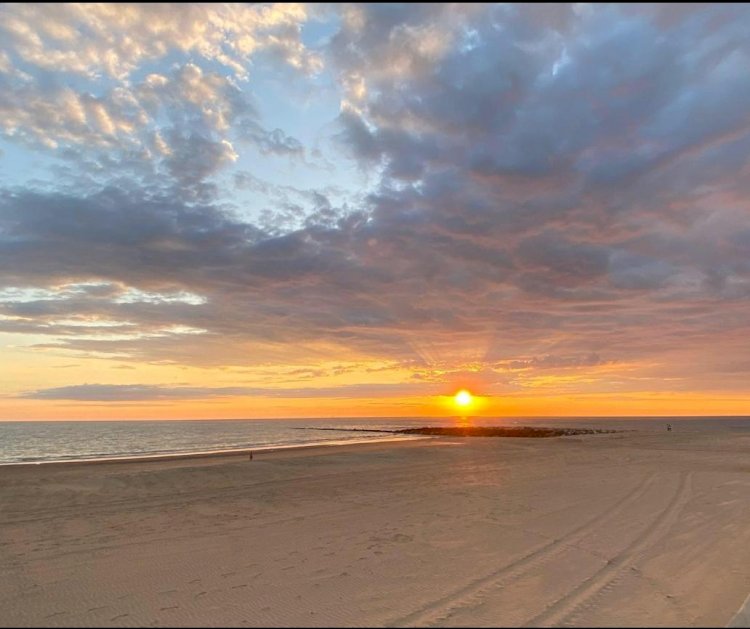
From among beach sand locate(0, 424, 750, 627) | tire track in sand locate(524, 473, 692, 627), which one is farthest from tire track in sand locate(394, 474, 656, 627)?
tire track in sand locate(524, 473, 692, 627)

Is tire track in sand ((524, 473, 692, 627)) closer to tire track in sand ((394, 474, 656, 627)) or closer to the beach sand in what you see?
the beach sand

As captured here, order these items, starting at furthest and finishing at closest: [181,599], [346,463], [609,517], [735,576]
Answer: [346,463] → [609,517] → [735,576] → [181,599]

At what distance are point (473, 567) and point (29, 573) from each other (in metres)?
8.11

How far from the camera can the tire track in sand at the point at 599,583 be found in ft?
23.1

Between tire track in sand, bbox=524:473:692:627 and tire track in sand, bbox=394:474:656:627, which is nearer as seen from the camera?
tire track in sand, bbox=524:473:692:627

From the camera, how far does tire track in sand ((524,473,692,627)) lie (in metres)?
7.04

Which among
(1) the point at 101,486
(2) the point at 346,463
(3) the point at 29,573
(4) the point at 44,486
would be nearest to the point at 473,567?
(3) the point at 29,573

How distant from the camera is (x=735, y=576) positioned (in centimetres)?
949

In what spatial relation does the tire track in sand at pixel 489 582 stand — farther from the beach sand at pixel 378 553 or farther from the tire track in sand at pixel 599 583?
the tire track in sand at pixel 599 583

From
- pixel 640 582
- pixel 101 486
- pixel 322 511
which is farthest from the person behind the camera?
pixel 101 486

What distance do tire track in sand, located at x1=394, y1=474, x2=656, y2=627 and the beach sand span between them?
44 millimetres

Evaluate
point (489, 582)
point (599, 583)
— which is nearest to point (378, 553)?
point (489, 582)

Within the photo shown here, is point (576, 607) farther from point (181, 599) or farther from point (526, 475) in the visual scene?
point (526, 475)

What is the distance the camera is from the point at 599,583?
8.56m
